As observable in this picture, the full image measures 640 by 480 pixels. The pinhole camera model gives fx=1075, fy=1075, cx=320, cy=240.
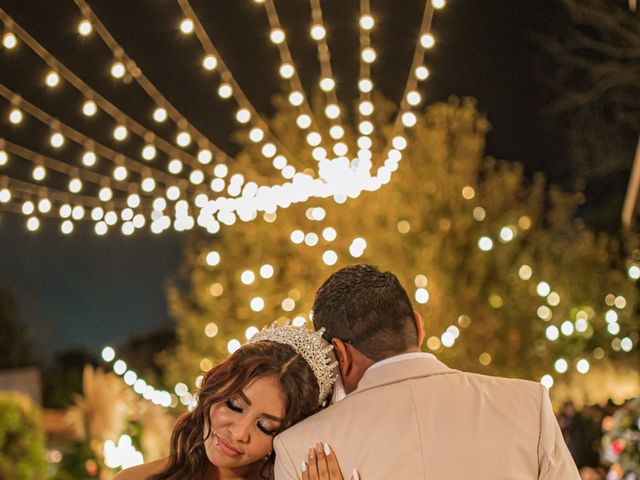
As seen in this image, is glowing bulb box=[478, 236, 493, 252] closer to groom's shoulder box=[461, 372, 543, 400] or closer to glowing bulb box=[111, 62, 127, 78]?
glowing bulb box=[111, 62, 127, 78]

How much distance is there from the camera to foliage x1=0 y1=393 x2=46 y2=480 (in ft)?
28.8

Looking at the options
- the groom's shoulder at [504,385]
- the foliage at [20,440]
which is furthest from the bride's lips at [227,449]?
the foliage at [20,440]

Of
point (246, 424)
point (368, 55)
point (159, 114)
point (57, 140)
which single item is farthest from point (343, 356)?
point (159, 114)

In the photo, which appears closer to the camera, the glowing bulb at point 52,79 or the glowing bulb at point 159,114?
the glowing bulb at point 52,79

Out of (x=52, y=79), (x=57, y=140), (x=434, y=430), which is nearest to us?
(x=434, y=430)

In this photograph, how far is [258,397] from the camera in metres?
3.00

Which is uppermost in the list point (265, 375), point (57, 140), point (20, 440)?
point (57, 140)

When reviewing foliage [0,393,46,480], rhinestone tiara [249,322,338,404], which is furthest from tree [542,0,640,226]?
rhinestone tiara [249,322,338,404]

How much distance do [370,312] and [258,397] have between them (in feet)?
1.31

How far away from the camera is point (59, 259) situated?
70.9ft

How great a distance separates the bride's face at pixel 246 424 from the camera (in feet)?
9.76

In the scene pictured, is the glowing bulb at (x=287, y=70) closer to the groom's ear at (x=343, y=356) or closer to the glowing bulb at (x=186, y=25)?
the glowing bulb at (x=186, y=25)

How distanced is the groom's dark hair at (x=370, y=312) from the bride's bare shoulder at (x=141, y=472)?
77 centimetres

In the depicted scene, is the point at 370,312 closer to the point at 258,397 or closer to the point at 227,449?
the point at 258,397
